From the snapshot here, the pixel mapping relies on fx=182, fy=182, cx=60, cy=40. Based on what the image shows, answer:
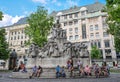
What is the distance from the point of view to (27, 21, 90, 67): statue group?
73.6 feet

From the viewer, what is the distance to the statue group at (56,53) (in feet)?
73.6

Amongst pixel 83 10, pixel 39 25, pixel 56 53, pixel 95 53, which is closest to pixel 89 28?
pixel 83 10

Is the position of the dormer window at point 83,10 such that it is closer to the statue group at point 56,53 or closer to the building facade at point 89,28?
the building facade at point 89,28

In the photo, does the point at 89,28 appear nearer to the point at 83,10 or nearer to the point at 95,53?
the point at 83,10

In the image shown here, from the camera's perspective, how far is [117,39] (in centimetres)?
3419

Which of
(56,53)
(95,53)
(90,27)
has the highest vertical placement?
(90,27)

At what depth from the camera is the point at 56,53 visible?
73.8 feet

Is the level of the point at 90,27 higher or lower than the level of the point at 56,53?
higher

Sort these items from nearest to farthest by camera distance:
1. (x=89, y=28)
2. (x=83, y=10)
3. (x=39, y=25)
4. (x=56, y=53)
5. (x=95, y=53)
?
1. (x=56, y=53)
2. (x=39, y=25)
3. (x=95, y=53)
4. (x=89, y=28)
5. (x=83, y=10)

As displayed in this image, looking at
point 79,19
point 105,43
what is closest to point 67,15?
point 79,19

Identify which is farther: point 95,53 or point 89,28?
point 89,28

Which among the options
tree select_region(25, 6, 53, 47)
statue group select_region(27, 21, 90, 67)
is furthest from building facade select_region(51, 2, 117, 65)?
statue group select_region(27, 21, 90, 67)

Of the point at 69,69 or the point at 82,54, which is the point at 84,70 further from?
the point at 82,54

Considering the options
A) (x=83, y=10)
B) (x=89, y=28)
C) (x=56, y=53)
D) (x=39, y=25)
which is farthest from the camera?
(x=83, y=10)
